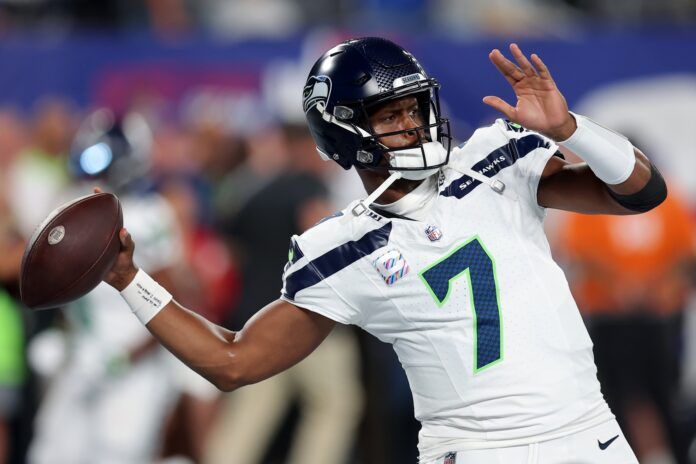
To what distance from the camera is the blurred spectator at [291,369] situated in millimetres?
7039

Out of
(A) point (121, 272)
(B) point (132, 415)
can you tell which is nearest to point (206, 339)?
(A) point (121, 272)

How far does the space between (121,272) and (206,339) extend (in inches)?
12.2

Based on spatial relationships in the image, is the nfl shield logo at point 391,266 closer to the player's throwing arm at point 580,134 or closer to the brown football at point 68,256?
the player's throwing arm at point 580,134

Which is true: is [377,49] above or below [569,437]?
above

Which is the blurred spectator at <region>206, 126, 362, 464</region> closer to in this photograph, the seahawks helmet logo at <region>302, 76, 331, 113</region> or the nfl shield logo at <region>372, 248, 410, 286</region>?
the seahawks helmet logo at <region>302, 76, 331, 113</region>

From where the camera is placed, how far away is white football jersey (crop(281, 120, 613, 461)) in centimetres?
334

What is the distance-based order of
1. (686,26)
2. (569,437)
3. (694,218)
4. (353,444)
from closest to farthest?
(569,437) → (353,444) → (694,218) → (686,26)

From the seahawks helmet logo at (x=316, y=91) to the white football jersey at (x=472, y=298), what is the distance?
1.10 ft

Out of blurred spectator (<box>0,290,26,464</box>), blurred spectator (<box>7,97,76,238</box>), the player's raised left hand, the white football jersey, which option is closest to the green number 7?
the white football jersey

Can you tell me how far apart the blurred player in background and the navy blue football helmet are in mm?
2515

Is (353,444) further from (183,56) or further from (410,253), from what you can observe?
(410,253)

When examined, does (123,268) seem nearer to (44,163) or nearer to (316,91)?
(316,91)

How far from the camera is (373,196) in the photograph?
137 inches

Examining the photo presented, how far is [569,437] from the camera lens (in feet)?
10.9
